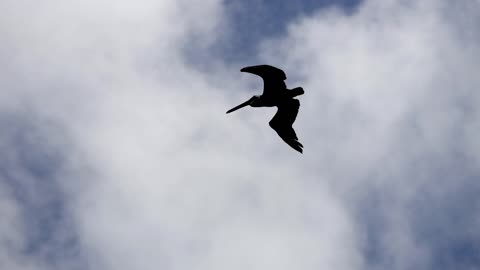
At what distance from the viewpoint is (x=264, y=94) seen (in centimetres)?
2344

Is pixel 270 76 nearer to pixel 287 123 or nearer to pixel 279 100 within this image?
pixel 279 100

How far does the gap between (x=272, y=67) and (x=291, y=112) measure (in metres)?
2.52

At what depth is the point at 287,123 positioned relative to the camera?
24.0 meters

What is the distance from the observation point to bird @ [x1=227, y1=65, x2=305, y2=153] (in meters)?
22.1

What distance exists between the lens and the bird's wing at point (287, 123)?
2370cm

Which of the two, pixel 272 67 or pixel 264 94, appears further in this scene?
pixel 264 94

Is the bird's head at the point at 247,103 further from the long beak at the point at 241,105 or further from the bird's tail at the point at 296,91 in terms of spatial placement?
the bird's tail at the point at 296,91

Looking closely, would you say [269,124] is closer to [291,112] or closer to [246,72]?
[291,112]

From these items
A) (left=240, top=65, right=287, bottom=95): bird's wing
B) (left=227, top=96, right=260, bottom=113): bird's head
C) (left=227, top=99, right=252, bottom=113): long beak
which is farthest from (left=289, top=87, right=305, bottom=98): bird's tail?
(left=227, top=99, right=252, bottom=113): long beak

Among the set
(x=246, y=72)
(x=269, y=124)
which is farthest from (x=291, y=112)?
(x=246, y=72)

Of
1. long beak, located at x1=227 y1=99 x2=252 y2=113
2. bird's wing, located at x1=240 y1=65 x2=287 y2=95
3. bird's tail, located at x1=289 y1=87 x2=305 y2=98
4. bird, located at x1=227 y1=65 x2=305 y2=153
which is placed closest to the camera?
bird's wing, located at x1=240 y1=65 x2=287 y2=95

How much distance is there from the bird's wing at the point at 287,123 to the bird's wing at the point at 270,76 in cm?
86

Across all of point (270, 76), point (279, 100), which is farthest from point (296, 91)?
point (270, 76)

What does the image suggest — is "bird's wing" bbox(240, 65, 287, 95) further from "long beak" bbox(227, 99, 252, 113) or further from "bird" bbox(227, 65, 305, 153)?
"long beak" bbox(227, 99, 252, 113)
